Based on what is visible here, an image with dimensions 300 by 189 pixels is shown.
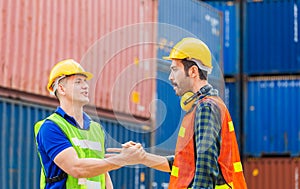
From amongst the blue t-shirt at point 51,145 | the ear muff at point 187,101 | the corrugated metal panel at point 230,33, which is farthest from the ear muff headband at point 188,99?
the corrugated metal panel at point 230,33

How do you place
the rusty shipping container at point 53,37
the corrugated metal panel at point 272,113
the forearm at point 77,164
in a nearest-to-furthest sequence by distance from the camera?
1. the forearm at point 77,164
2. the rusty shipping container at point 53,37
3. the corrugated metal panel at point 272,113

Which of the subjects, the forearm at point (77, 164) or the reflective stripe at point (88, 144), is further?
the reflective stripe at point (88, 144)

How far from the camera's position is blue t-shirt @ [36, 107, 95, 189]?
240 inches

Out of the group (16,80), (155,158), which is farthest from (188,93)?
(16,80)

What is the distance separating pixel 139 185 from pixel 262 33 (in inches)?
364

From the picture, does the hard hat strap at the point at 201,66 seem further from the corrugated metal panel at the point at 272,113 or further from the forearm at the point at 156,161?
the corrugated metal panel at the point at 272,113

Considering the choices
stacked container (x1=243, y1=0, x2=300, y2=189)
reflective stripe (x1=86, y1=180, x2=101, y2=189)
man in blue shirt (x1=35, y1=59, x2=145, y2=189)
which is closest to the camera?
man in blue shirt (x1=35, y1=59, x2=145, y2=189)

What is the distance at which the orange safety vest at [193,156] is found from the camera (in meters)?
5.21

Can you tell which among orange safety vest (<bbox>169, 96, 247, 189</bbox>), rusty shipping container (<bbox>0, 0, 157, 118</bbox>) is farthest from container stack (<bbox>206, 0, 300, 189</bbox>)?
orange safety vest (<bbox>169, 96, 247, 189</bbox>)

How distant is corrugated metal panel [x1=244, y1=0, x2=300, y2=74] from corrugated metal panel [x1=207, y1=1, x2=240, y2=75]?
0.33 meters

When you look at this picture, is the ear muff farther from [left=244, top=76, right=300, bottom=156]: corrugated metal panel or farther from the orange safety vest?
[left=244, top=76, right=300, bottom=156]: corrugated metal panel

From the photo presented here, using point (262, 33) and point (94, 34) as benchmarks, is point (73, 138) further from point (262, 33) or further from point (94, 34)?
point (262, 33)

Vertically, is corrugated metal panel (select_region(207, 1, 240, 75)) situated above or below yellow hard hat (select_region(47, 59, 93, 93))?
above

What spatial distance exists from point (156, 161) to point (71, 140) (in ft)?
2.98
